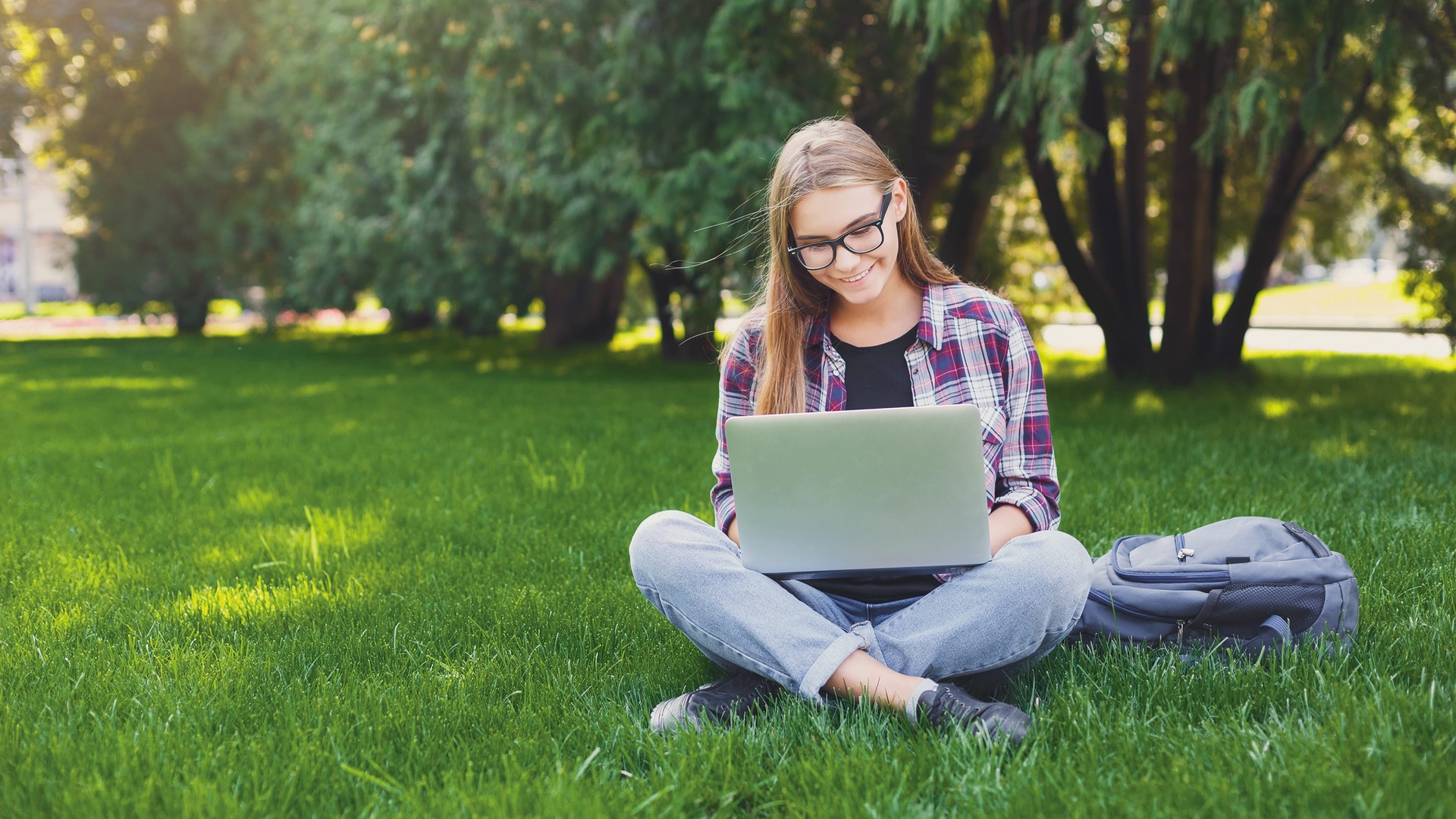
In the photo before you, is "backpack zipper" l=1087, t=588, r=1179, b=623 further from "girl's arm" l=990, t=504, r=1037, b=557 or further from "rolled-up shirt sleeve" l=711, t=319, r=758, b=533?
"rolled-up shirt sleeve" l=711, t=319, r=758, b=533

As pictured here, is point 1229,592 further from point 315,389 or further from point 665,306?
point 665,306

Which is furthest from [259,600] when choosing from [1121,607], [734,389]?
[1121,607]

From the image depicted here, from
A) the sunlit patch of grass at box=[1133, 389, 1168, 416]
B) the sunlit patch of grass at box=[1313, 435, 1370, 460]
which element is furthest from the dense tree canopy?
the sunlit patch of grass at box=[1313, 435, 1370, 460]

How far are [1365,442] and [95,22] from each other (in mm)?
23346

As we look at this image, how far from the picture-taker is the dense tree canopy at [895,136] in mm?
7641

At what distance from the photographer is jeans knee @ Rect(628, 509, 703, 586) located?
268 centimetres

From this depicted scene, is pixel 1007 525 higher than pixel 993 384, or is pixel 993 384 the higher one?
pixel 993 384

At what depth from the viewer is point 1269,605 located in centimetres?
272

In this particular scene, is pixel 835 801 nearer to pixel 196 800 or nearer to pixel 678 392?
pixel 196 800

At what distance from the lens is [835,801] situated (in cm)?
208

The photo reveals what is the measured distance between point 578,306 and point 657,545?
16.3 metres

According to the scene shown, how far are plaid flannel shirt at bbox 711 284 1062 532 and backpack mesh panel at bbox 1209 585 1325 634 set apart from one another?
1.47 ft

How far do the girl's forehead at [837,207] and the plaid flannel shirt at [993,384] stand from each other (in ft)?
1.05

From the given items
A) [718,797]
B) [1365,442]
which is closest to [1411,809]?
[718,797]
